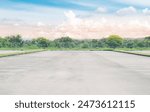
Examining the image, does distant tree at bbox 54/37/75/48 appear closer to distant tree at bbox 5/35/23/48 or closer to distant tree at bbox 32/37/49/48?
distant tree at bbox 32/37/49/48

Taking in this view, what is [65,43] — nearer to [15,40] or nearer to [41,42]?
[41,42]

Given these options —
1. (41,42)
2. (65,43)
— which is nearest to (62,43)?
(65,43)

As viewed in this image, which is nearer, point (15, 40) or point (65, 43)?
point (15, 40)

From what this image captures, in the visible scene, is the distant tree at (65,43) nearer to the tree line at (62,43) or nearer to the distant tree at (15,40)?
the tree line at (62,43)

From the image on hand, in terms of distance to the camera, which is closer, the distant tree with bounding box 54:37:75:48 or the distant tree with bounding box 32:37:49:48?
the distant tree with bounding box 54:37:75:48

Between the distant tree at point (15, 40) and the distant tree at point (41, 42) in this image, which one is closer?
the distant tree at point (15, 40)

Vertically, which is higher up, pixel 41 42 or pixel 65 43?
pixel 41 42

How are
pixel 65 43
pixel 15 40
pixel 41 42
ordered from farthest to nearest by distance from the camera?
pixel 41 42 < pixel 65 43 < pixel 15 40

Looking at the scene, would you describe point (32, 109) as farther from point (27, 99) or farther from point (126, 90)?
point (126, 90)

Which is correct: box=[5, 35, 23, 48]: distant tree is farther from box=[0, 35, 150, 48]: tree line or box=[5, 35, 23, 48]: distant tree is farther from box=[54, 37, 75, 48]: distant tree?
box=[54, 37, 75, 48]: distant tree

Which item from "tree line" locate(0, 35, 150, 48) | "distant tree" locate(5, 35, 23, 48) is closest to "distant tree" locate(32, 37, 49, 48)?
"tree line" locate(0, 35, 150, 48)

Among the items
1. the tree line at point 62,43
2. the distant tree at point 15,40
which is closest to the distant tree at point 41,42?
the tree line at point 62,43

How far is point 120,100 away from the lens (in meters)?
11.3

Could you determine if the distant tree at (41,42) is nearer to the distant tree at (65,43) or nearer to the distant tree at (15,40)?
the distant tree at (65,43)
